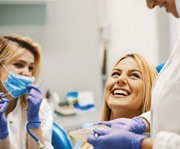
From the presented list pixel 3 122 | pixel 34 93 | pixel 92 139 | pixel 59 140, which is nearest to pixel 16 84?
pixel 34 93

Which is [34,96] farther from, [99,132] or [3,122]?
[99,132]

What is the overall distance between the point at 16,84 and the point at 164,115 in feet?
2.80

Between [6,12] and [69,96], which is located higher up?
[6,12]

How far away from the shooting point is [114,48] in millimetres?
3795

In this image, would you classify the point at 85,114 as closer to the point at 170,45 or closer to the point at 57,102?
the point at 57,102

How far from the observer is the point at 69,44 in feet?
9.04

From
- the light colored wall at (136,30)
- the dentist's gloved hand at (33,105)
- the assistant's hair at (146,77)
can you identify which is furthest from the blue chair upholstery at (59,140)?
the light colored wall at (136,30)

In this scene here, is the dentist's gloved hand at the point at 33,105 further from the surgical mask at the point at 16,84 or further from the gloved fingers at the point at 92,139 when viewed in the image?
the gloved fingers at the point at 92,139

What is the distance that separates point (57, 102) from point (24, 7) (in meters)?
0.91

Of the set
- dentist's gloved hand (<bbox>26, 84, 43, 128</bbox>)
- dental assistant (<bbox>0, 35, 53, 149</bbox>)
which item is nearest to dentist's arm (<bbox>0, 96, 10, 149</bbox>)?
dental assistant (<bbox>0, 35, 53, 149</bbox>)

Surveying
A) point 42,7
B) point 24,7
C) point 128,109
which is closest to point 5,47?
point 128,109

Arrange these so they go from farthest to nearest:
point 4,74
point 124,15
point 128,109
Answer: point 124,15, point 4,74, point 128,109

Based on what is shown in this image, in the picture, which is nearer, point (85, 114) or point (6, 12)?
point (6, 12)

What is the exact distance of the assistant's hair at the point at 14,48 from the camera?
4.99 ft
